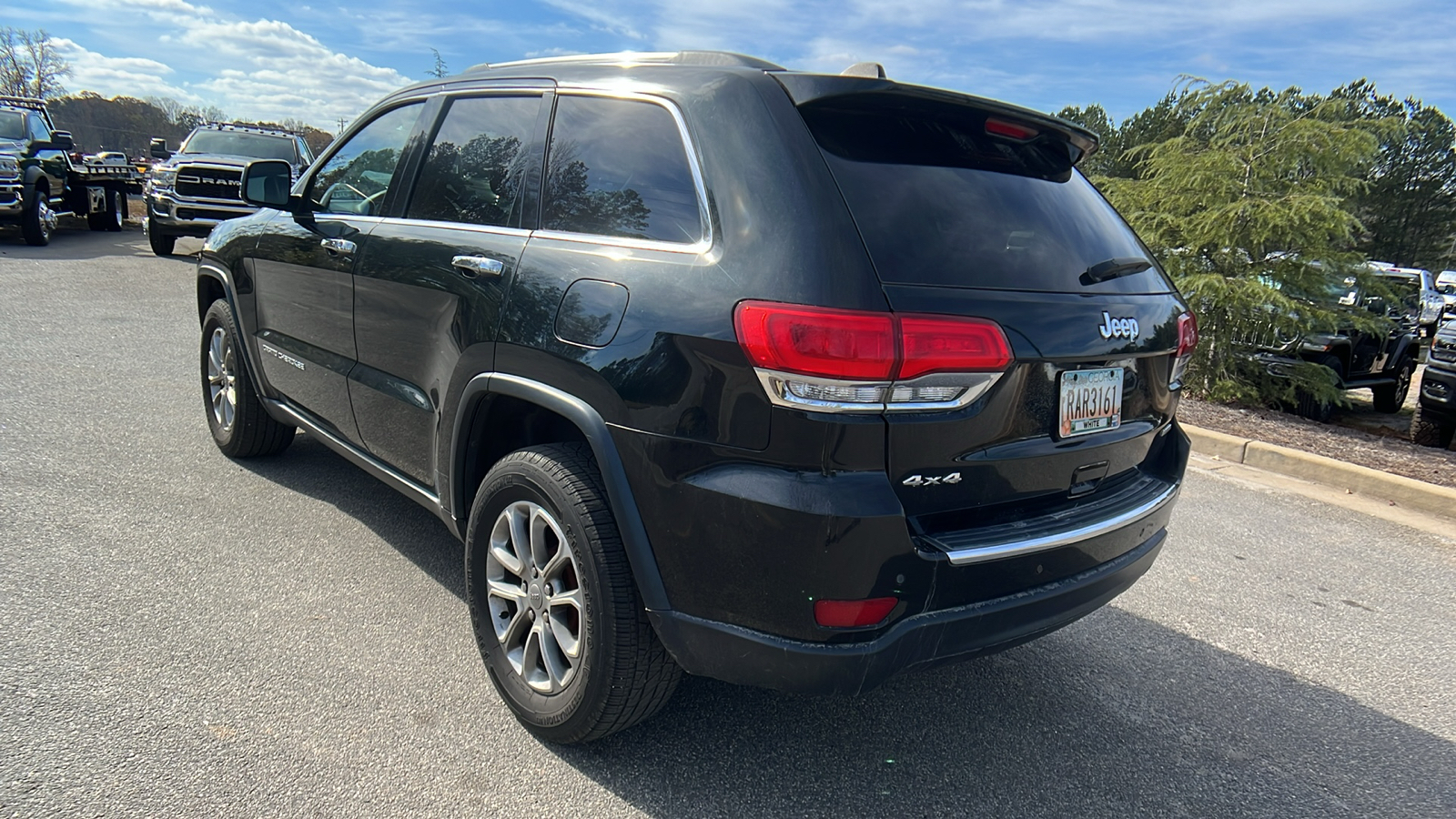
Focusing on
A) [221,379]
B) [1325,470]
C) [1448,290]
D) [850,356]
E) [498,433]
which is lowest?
[1325,470]

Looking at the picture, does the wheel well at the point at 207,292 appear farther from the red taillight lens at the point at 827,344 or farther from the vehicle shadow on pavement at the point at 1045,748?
the red taillight lens at the point at 827,344

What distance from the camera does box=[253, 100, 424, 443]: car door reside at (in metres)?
3.41

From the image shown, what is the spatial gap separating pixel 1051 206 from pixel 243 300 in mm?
3696

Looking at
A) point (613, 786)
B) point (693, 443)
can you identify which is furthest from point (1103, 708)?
point (693, 443)

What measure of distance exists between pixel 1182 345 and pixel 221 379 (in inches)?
179

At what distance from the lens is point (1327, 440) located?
6938 millimetres

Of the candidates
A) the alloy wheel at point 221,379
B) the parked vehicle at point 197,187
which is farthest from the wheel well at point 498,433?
the parked vehicle at point 197,187

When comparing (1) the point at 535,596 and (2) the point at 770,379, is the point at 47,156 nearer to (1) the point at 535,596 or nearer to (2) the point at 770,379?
(1) the point at 535,596

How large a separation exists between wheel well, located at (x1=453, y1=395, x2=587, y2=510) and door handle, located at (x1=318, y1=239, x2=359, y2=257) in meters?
1.09

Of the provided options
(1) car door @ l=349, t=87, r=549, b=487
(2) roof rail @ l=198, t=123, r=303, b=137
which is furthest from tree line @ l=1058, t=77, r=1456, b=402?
(2) roof rail @ l=198, t=123, r=303, b=137

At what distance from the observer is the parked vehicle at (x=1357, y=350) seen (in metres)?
7.89

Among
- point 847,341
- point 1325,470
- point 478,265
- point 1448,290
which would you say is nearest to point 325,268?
point 478,265

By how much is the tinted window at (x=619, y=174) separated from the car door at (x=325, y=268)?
102cm

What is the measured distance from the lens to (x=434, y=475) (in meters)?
2.96
